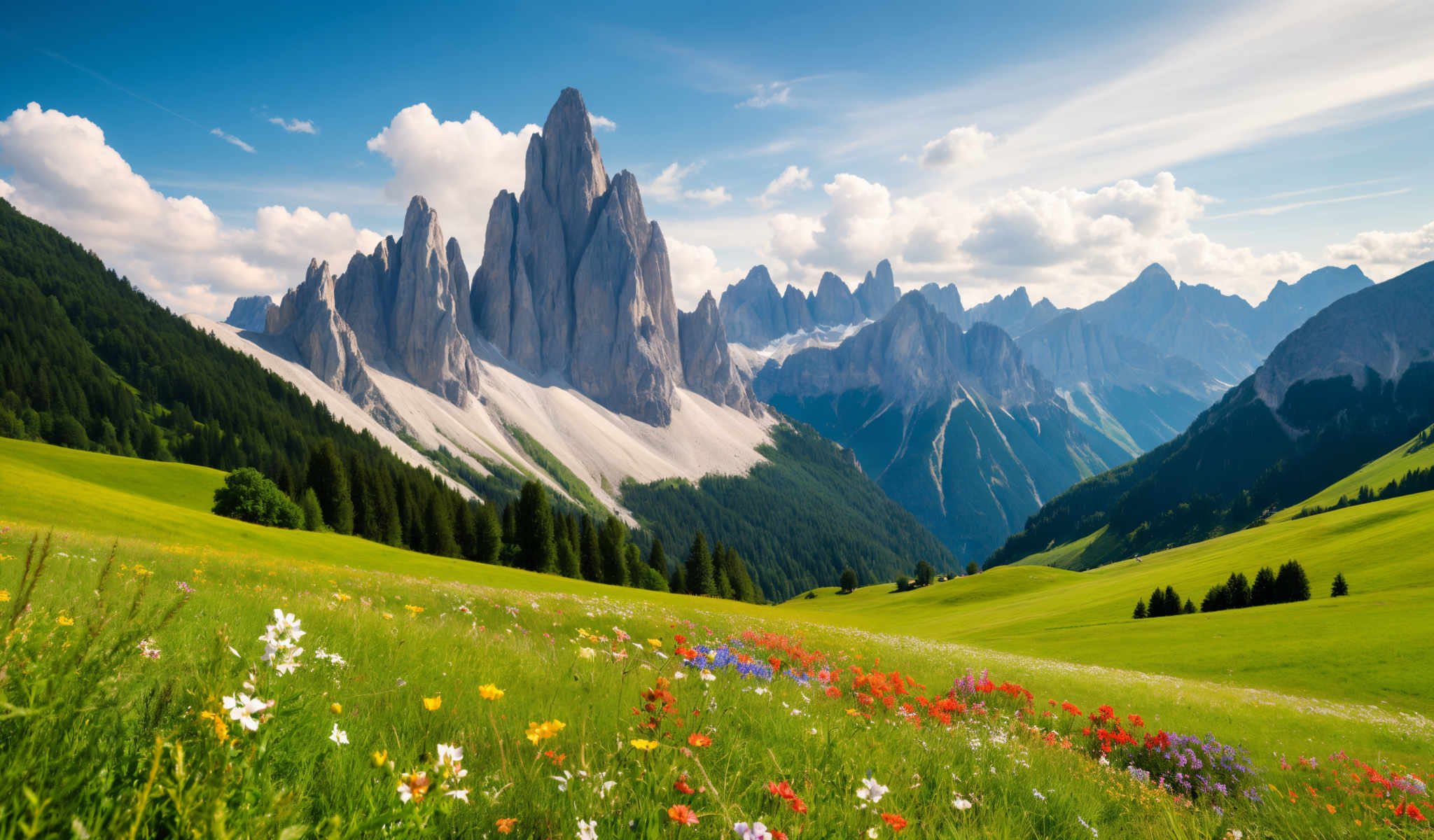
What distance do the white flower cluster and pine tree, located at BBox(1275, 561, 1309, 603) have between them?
60972 millimetres

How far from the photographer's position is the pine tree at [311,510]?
65.4 meters

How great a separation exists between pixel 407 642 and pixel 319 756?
3.66m

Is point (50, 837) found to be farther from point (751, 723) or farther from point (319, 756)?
point (751, 723)

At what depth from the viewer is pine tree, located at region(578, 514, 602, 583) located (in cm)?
8119

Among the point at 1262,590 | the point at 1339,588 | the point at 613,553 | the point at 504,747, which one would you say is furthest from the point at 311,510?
the point at 1339,588

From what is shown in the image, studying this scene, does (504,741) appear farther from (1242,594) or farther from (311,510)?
(311,510)

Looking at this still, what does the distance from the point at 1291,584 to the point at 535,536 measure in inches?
2803

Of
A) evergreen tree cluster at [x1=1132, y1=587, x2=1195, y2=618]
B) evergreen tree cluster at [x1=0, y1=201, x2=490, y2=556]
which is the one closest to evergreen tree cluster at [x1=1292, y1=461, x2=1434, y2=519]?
evergreen tree cluster at [x1=1132, y1=587, x2=1195, y2=618]

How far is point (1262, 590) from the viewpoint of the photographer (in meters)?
47.3

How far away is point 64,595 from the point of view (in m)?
6.95

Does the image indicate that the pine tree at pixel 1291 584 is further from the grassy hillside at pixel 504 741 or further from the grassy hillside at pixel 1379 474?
the grassy hillside at pixel 1379 474

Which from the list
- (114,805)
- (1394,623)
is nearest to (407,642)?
(114,805)

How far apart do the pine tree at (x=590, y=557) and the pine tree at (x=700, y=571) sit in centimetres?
1262

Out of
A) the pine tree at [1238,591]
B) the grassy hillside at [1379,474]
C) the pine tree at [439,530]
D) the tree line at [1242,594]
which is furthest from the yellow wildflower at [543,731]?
the grassy hillside at [1379,474]
